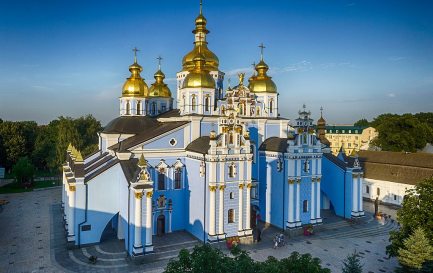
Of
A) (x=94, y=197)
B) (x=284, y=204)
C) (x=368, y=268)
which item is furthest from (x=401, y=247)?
(x=94, y=197)

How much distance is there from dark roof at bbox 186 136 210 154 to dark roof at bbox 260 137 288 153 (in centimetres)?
505

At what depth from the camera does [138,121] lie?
26812mm

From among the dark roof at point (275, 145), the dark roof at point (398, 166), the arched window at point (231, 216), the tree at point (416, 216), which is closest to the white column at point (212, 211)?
the arched window at point (231, 216)

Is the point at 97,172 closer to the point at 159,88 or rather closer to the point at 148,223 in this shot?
the point at 148,223

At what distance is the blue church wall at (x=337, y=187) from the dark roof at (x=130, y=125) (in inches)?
554

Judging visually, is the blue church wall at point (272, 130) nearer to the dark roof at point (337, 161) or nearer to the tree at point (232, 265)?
the dark roof at point (337, 161)

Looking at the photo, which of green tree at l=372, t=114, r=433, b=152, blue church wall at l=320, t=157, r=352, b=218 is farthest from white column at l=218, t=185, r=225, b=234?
green tree at l=372, t=114, r=433, b=152

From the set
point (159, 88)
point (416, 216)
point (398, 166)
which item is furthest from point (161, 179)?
point (398, 166)

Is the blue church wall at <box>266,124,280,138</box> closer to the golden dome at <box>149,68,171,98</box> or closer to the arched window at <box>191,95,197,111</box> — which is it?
the arched window at <box>191,95,197,111</box>

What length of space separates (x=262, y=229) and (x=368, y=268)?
755cm

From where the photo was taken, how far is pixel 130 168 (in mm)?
19969

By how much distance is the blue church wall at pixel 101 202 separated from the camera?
65.2 feet

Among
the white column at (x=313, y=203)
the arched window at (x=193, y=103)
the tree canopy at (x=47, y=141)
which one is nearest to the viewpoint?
the white column at (x=313, y=203)

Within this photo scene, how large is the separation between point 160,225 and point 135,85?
11914mm
